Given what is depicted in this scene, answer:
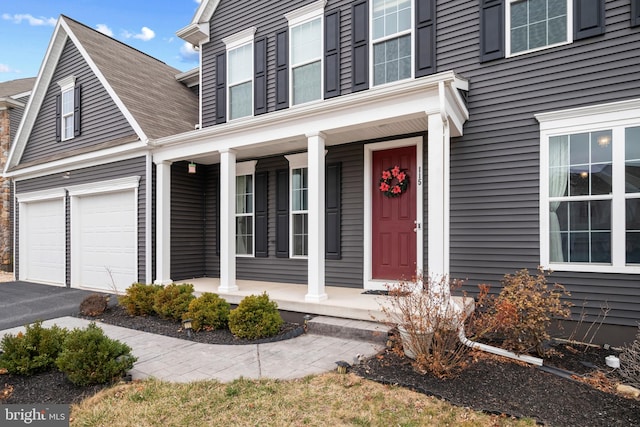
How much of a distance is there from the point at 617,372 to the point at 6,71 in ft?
360

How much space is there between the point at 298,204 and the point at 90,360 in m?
4.41

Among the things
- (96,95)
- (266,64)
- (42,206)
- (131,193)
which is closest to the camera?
(266,64)

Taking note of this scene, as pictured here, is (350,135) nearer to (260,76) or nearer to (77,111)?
(260,76)

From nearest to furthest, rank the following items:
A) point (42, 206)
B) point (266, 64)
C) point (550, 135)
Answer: point (550, 135)
point (266, 64)
point (42, 206)

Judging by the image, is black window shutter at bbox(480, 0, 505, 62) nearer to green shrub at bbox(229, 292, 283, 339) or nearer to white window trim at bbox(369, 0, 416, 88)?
white window trim at bbox(369, 0, 416, 88)

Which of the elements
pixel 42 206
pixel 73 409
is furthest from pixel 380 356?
pixel 42 206

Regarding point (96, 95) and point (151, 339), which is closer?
point (151, 339)

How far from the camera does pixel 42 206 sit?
10.2m

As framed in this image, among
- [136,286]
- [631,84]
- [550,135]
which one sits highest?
[631,84]

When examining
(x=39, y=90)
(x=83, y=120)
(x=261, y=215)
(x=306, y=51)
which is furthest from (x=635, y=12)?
(x=39, y=90)

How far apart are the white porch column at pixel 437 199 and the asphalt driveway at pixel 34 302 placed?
6.15 metres

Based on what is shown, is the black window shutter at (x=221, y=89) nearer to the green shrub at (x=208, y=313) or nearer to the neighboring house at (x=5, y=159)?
the green shrub at (x=208, y=313)

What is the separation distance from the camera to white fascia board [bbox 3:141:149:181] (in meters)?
7.66

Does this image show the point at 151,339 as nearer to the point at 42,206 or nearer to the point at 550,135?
the point at 550,135
